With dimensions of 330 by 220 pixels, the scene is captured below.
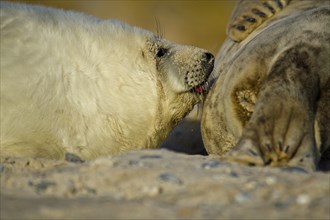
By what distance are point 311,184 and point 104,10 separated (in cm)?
908

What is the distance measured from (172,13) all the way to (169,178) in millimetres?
8978

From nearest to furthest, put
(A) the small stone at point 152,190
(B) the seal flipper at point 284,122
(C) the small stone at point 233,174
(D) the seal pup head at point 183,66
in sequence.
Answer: (A) the small stone at point 152,190
(C) the small stone at point 233,174
(B) the seal flipper at point 284,122
(D) the seal pup head at point 183,66

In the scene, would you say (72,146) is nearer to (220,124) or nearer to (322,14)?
(220,124)

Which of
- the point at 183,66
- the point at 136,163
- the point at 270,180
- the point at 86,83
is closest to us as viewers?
the point at 270,180

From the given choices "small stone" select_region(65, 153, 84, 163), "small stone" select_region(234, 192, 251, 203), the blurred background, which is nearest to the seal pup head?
"small stone" select_region(65, 153, 84, 163)

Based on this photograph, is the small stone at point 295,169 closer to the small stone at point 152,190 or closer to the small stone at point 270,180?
the small stone at point 270,180

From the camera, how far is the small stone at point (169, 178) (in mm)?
2711

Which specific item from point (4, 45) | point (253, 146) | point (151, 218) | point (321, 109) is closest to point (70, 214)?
point (151, 218)

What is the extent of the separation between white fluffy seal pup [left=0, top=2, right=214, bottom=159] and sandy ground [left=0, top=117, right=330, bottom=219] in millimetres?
422

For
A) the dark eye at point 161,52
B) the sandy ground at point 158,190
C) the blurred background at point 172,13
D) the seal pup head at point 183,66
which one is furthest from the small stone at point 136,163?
the blurred background at point 172,13

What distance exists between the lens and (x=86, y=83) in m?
3.76

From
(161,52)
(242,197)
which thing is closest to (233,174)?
(242,197)

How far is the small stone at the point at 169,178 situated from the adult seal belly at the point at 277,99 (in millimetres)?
461

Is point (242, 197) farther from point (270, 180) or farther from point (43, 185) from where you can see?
point (43, 185)
